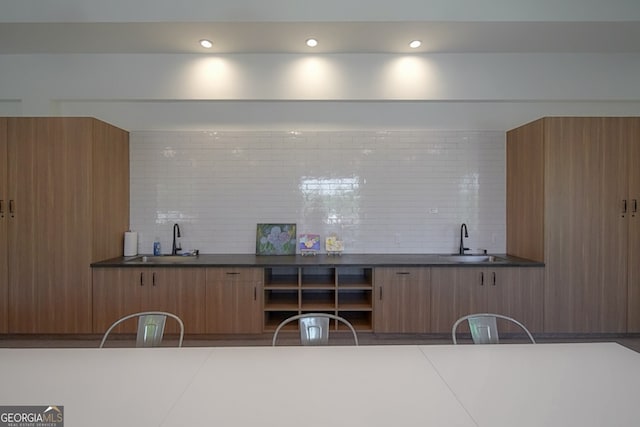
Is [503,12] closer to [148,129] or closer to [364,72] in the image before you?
[364,72]

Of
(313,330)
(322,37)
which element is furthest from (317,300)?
(322,37)

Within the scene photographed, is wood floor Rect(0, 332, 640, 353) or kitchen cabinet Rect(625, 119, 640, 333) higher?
kitchen cabinet Rect(625, 119, 640, 333)

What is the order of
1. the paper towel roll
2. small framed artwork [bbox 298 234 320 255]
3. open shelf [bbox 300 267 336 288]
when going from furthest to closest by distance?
small framed artwork [bbox 298 234 320 255]
the paper towel roll
open shelf [bbox 300 267 336 288]

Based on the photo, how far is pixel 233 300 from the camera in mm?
3545

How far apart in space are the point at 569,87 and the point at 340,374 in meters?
4.22

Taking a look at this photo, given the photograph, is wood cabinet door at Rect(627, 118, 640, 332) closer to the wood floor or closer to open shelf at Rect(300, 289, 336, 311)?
the wood floor

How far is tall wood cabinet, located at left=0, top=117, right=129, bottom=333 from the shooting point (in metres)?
3.49

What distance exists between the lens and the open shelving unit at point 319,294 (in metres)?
3.60

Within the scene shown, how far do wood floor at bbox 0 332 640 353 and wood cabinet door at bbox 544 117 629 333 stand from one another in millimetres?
114

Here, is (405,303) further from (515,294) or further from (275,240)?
(275,240)

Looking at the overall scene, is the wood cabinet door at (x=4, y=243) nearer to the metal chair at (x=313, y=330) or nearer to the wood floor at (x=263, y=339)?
the wood floor at (x=263, y=339)

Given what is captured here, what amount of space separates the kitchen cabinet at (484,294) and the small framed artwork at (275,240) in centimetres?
166

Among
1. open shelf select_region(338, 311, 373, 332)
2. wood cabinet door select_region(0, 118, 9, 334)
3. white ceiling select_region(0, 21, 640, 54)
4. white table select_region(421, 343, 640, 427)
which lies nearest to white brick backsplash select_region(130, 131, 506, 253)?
open shelf select_region(338, 311, 373, 332)

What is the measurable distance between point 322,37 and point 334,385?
10.5 ft
